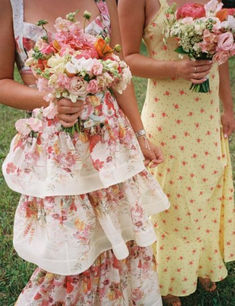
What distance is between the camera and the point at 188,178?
254 centimetres

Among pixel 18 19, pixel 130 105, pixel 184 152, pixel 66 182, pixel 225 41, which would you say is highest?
pixel 18 19

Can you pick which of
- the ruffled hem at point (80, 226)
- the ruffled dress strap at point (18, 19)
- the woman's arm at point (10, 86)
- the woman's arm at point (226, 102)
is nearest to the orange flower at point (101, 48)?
the woman's arm at point (10, 86)

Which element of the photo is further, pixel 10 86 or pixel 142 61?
pixel 142 61

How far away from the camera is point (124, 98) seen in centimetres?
210

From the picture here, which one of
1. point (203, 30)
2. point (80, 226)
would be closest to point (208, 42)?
Answer: point (203, 30)

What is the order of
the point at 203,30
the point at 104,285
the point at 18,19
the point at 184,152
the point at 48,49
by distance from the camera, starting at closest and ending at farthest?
the point at 48,49
the point at 18,19
the point at 203,30
the point at 104,285
the point at 184,152

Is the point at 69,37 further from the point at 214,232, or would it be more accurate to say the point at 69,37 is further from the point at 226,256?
the point at 226,256

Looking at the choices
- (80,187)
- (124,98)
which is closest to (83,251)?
(80,187)

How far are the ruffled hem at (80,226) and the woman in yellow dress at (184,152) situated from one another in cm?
46

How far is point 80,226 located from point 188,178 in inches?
34.2

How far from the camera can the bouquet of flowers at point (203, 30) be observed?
2.10 meters

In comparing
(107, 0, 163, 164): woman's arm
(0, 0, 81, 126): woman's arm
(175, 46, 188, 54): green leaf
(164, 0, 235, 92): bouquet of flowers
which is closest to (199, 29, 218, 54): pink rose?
(164, 0, 235, 92): bouquet of flowers

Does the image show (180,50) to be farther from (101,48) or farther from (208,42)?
(101,48)

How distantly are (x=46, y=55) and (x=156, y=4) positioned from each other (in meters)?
0.85
